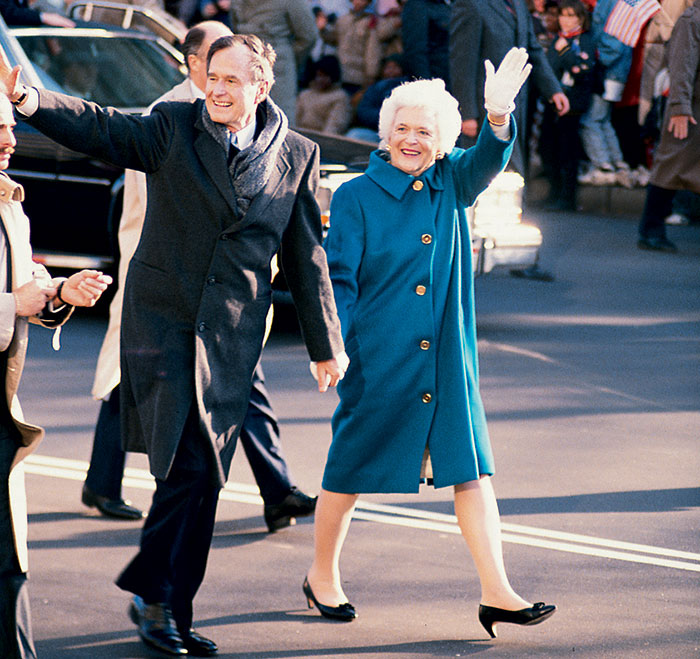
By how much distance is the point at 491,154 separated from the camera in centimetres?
445

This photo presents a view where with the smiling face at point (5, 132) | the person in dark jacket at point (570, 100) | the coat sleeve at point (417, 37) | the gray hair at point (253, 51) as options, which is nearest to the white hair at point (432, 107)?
the gray hair at point (253, 51)

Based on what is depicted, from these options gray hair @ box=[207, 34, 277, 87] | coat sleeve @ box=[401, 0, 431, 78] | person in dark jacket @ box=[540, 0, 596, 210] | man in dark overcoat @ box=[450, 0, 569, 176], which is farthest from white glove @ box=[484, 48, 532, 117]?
person in dark jacket @ box=[540, 0, 596, 210]

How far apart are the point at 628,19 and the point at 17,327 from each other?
454 inches

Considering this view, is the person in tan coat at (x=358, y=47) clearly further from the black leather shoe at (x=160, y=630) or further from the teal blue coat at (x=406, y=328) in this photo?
the black leather shoe at (x=160, y=630)

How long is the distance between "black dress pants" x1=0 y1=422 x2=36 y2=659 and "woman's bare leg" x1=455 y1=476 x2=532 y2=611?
147cm

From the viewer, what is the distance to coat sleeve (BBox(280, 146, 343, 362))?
4.30 metres

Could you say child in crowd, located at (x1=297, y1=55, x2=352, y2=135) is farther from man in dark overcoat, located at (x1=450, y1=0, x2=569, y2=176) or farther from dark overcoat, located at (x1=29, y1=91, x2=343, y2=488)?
dark overcoat, located at (x1=29, y1=91, x2=343, y2=488)

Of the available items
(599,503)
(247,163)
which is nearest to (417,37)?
(599,503)

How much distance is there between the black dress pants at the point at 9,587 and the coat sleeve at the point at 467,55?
626 centimetres

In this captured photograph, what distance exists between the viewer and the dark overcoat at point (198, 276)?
411 cm

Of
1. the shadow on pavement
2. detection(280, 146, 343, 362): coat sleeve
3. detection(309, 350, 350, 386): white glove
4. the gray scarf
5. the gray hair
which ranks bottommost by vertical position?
the shadow on pavement

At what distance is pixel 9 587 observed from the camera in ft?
12.0

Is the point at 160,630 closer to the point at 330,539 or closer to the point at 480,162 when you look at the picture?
the point at 330,539

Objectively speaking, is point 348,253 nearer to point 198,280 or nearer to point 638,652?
point 198,280
